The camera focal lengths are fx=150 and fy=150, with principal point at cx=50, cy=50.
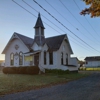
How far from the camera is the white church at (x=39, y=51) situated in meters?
25.2

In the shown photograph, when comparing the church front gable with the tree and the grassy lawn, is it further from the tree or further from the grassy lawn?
the tree

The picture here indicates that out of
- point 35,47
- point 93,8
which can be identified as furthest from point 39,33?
point 93,8

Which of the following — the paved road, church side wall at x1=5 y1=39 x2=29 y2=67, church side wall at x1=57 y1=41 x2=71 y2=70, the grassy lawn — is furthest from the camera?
church side wall at x1=5 y1=39 x2=29 y2=67

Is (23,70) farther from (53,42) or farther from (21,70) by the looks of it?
(53,42)

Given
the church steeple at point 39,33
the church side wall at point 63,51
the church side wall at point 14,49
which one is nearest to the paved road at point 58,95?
the church side wall at point 63,51

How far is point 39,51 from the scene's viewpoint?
80.4 ft

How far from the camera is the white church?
2525 centimetres

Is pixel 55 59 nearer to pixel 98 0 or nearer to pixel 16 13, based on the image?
pixel 16 13

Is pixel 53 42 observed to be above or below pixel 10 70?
above

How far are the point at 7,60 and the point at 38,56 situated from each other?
7206mm

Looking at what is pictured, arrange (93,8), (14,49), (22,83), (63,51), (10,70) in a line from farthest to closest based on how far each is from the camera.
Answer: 1. (14,49)
2. (63,51)
3. (10,70)
4. (22,83)
5. (93,8)

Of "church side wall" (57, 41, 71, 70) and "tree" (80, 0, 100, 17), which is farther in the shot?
"church side wall" (57, 41, 71, 70)


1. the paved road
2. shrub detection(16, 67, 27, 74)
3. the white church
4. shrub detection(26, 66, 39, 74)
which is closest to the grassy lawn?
the paved road

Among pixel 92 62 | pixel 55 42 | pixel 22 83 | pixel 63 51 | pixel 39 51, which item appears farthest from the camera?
pixel 92 62
